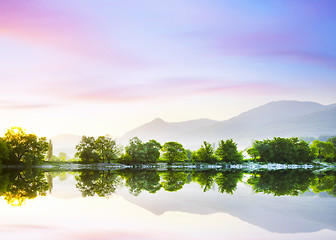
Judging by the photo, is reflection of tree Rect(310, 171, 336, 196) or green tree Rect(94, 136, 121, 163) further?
green tree Rect(94, 136, 121, 163)

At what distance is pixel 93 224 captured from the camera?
13.4 metres

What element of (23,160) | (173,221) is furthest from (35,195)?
(23,160)

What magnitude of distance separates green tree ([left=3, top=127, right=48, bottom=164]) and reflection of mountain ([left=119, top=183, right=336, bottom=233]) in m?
49.5

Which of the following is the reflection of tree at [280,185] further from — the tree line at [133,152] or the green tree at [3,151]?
the green tree at [3,151]

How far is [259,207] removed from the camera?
1716 centimetres

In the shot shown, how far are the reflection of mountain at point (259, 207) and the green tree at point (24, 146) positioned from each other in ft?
162

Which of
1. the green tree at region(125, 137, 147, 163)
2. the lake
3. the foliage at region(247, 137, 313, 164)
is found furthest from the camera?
the foliage at region(247, 137, 313, 164)

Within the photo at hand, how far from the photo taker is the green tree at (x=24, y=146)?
65.7 meters

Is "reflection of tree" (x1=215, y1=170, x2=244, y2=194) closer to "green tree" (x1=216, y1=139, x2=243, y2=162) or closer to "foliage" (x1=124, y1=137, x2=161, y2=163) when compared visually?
"foliage" (x1=124, y1=137, x2=161, y2=163)

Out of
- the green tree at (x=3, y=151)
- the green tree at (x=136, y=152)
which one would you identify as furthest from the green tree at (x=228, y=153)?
the green tree at (x=3, y=151)

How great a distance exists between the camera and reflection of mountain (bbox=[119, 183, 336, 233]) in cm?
1334

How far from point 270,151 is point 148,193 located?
7524 cm

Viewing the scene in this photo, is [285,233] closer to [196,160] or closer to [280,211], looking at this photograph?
[280,211]

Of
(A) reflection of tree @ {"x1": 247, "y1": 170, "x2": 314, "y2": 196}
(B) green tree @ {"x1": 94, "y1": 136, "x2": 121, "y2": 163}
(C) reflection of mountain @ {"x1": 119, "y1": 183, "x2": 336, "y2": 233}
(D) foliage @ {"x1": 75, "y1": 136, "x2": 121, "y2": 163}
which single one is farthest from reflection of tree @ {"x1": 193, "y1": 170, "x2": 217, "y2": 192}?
(D) foliage @ {"x1": 75, "y1": 136, "x2": 121, "y2": 163}
